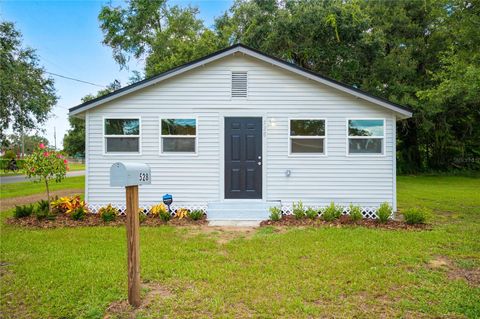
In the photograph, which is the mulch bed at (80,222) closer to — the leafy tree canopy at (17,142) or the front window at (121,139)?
the front window at (121,139)

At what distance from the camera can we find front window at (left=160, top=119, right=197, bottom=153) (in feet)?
26.8

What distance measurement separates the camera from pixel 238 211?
7.74 meters

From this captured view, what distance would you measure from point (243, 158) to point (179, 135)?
5.82ft

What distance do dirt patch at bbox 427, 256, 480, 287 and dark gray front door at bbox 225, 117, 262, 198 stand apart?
14.0 feet

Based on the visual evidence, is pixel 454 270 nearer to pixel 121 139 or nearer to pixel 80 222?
pixel 80 222

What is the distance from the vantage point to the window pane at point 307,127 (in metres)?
8.16

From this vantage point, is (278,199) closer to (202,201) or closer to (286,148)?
(286,148)

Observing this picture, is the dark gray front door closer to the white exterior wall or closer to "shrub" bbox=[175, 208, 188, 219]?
the white exterior wall

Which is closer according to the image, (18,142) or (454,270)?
(454,270)

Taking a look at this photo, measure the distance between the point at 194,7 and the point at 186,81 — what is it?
56.4 ft

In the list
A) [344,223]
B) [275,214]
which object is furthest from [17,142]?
[344,223]

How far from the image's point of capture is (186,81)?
816 cm

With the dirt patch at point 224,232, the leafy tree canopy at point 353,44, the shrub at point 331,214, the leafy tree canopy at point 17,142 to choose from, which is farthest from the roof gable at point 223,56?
the leafy tree canopy at point 353,44

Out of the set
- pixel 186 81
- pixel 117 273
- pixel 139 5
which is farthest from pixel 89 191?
pixel 139 5
